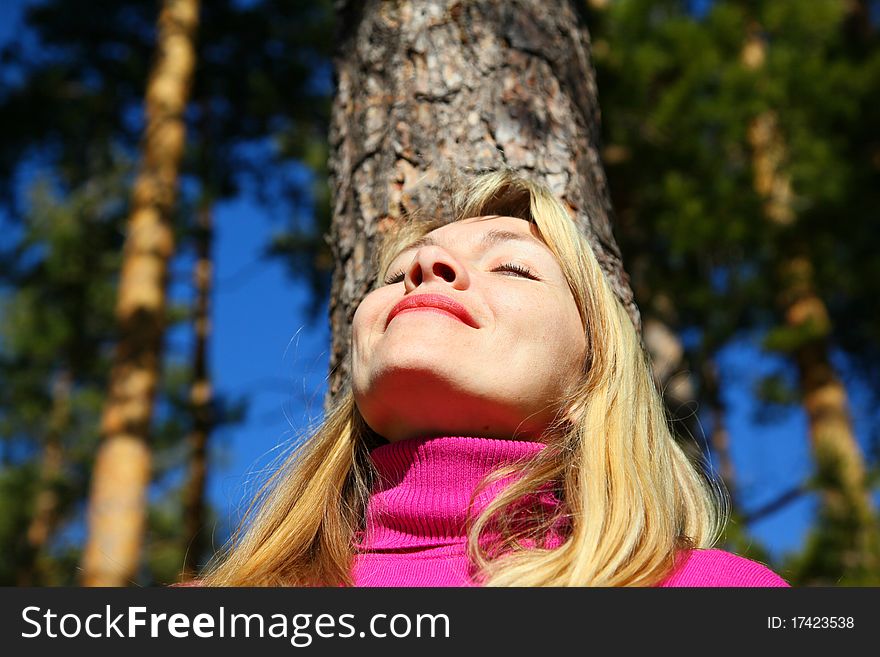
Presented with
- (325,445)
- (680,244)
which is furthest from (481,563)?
(680,244)

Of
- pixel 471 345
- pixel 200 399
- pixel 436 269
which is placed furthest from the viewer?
pixel 200 399

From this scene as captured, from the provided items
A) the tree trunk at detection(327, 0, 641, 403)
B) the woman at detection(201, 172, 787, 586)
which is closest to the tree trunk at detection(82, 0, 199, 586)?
the tree trunk at detection(327, 0, 641, 403)

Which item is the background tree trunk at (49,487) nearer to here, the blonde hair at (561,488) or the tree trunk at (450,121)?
the tree trunk at (450,121)

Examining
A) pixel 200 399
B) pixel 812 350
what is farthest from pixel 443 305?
pixel 200 399

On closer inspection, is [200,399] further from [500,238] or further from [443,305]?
[443,305]

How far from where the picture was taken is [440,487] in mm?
1432

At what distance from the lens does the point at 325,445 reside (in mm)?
1687

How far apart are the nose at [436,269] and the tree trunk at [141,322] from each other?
159 inches

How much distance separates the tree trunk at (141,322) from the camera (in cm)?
538

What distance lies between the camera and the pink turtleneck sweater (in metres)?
1.38

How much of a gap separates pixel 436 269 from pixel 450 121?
485 mm

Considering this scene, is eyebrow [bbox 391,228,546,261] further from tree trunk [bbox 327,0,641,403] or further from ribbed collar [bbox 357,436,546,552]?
ribbed collar [bbox 357,436,546,552]
